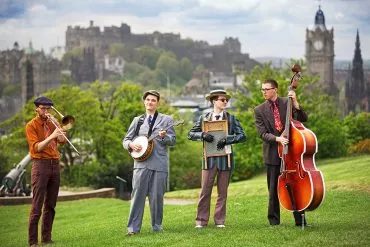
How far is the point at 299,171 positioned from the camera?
1255 cm

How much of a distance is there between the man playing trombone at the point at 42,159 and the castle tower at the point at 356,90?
415 feet

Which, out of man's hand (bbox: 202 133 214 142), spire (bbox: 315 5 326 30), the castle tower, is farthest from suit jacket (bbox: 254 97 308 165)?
spire (bbox: 315 5 326 30)

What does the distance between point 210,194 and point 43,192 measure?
8.34 ft

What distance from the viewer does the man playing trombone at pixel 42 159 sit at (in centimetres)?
1346

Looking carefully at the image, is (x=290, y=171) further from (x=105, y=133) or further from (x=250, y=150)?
(x=105, y=133)

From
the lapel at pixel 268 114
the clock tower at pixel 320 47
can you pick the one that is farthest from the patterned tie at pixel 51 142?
the clock tower at pixel 320 47

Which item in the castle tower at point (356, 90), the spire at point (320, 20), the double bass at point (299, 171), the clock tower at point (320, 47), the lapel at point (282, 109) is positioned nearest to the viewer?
the double bass at point (299, 171)

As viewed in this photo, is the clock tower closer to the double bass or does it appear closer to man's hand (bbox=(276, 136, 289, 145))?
the double bass

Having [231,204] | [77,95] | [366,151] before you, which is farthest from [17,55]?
[231,204]

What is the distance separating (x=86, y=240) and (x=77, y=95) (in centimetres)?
4914

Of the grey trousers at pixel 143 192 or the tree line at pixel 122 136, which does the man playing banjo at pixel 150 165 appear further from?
the tree line at pixel 122 136

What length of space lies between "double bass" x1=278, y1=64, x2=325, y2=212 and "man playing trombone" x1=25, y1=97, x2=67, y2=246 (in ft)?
10.7

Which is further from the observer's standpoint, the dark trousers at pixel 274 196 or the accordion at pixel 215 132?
Answer: the accordion at pixel 215 132

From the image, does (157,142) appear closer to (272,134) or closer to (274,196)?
(272,134)
